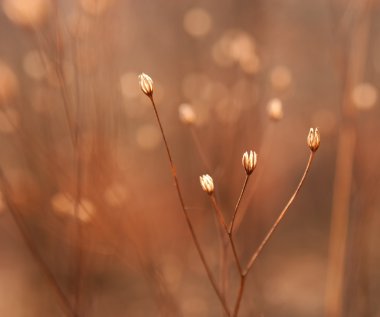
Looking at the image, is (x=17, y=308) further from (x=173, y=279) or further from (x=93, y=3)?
(x=93, y=3)

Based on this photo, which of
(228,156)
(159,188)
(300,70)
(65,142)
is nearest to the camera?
(228,156)

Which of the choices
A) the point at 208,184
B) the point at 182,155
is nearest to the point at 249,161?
the point at 208,184

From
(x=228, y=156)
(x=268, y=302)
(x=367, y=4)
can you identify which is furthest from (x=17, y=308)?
(x=367, y=4)

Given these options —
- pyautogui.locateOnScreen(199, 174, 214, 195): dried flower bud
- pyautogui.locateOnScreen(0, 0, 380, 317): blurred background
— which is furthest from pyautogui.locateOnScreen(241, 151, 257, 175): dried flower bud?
pyautogui.locateOnScreen(0, 0, 380, 317): blurred background

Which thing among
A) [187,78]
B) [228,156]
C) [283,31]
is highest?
[283,31]

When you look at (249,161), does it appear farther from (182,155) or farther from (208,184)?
(182,155)

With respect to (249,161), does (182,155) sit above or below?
above

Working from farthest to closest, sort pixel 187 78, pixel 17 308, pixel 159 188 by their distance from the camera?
pixel 159 188 < pixel 17 308 < pixel 187 78

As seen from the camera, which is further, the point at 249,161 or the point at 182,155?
the point at 182,155
